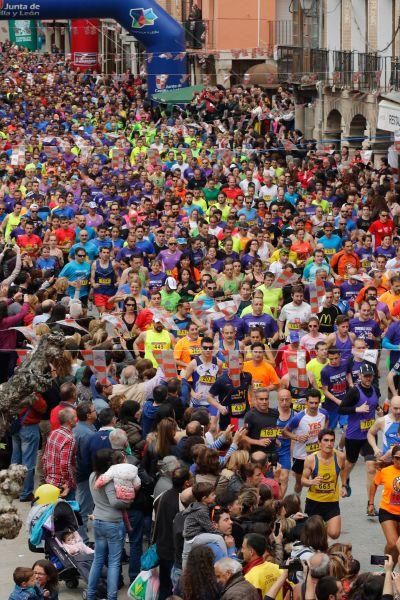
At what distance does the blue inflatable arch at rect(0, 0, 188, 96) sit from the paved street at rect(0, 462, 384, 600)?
27.0 meters

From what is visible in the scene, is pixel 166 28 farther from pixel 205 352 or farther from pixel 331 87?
pixel 205 352

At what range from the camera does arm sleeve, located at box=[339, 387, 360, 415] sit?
555 inches

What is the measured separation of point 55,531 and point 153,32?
30247 millimetres

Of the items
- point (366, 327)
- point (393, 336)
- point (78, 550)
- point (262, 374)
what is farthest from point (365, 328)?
point (78, 550)

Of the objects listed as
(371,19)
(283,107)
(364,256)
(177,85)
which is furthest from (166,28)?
(364,256)

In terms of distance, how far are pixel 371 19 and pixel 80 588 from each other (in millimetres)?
24090

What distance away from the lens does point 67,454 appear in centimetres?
1255

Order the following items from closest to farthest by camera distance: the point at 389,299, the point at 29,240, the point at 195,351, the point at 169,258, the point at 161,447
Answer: the point at 161,447
the point at 195,351
the point at 389,299
the point at 169,258
the point at 29,240

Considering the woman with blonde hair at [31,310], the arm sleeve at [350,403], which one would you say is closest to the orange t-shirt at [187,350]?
the woman with blonde hair at [31,310]

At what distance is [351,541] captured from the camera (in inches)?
515

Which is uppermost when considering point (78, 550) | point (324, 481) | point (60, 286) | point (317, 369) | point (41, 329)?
point (41, 329)

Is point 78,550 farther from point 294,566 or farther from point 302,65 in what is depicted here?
point 302,65

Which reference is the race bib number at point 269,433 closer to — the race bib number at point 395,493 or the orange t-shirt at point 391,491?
the orange t-shirt at point 391,491

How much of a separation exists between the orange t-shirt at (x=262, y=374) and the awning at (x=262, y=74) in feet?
96.6
